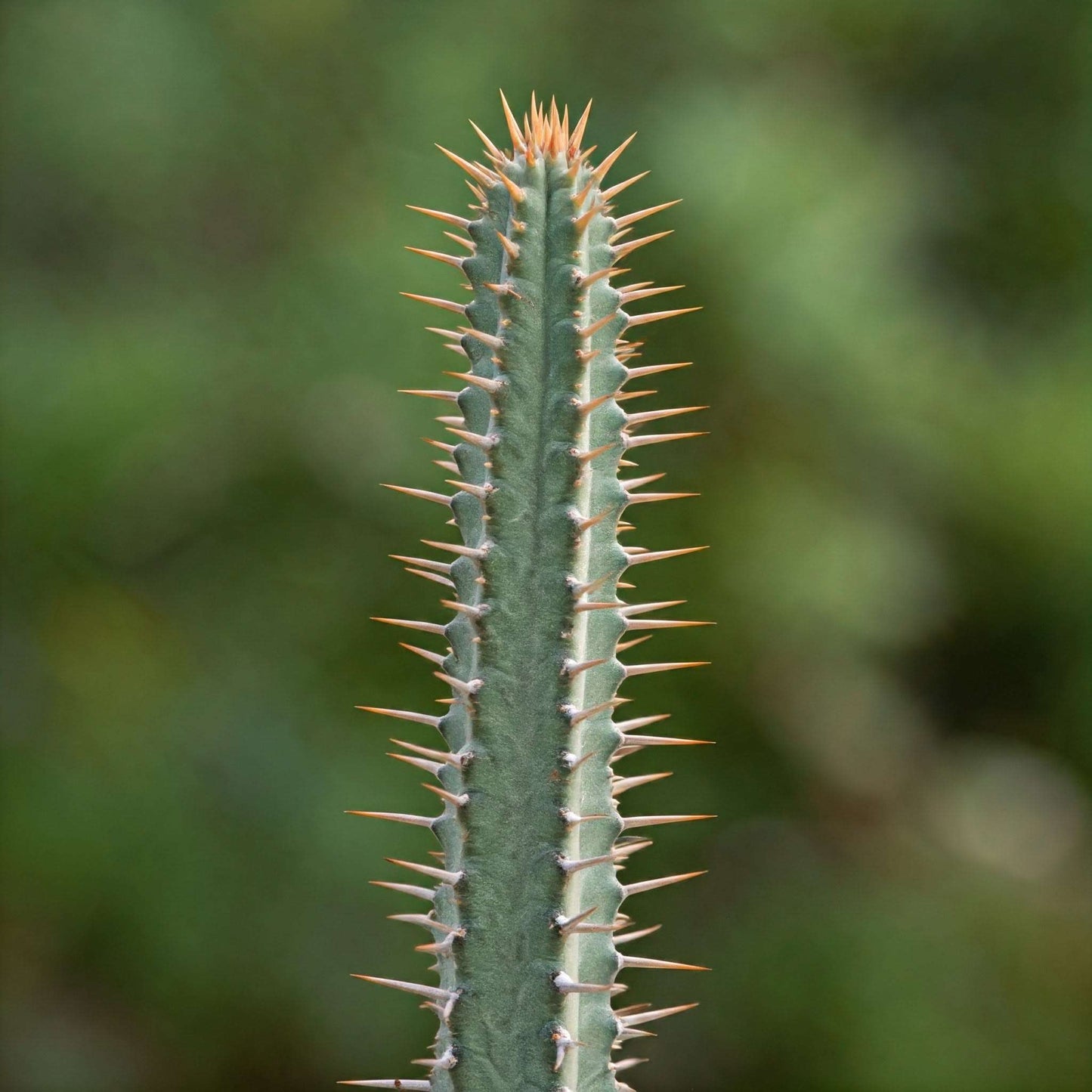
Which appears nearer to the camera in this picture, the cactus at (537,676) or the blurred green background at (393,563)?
the cactus at (537,676)

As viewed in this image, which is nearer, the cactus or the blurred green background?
the cactus

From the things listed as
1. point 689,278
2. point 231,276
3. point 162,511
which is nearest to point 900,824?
point 689,278

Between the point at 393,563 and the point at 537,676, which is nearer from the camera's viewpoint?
the point at 537,676

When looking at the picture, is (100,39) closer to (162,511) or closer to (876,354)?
(162,511)
